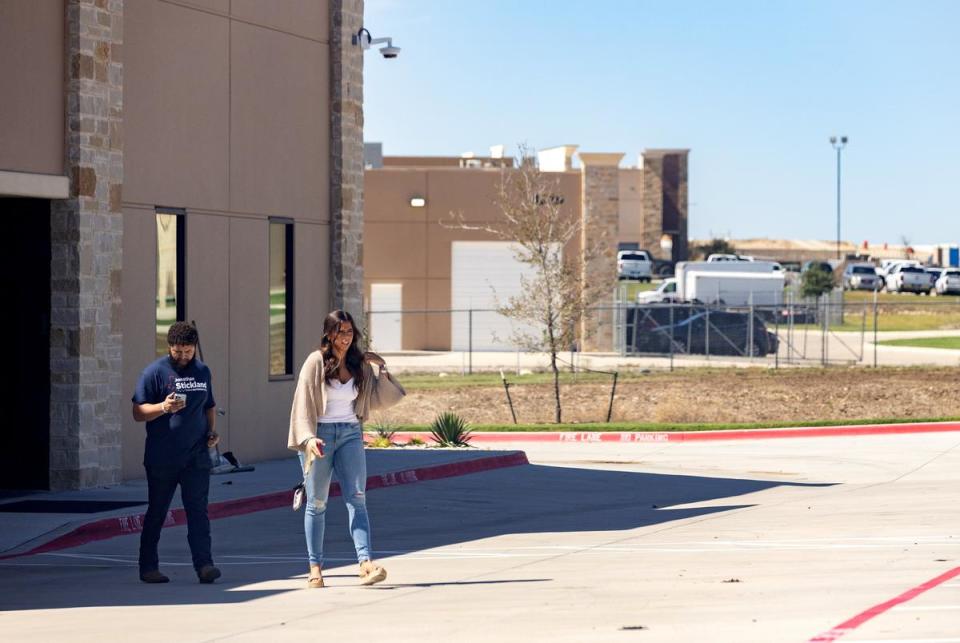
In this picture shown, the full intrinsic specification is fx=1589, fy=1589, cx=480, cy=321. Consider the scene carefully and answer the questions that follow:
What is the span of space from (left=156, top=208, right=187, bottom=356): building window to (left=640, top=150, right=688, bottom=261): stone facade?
88.3 metres

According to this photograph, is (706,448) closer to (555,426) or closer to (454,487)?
(555,426)

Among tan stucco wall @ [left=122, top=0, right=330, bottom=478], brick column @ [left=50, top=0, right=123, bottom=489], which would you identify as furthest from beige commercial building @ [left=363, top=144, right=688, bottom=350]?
brick column @ [left=50, top=0, right=123, bottom=489]

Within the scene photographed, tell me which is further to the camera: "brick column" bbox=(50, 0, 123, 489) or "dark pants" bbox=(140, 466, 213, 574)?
"brick column" bbox=(50, 0, 123, 489)

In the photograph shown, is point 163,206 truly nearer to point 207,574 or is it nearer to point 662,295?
point 207,574

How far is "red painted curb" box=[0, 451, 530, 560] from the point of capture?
14.4m

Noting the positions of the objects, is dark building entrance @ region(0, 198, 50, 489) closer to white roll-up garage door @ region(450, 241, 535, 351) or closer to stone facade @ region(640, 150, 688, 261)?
white roll-up garage door @ region(450, 241, 535, 351)

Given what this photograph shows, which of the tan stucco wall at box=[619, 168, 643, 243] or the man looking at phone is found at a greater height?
the tan stucco wall at box=[619, 168, 643, 243]

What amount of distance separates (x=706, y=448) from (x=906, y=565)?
47.2 ft

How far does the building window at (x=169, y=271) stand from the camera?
757 inches

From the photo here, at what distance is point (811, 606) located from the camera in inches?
382

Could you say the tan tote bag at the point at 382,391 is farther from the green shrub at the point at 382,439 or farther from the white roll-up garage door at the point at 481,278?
the white roll-up garage door at the point at 481,278

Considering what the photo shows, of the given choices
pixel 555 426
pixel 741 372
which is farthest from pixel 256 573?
pixel 741 372

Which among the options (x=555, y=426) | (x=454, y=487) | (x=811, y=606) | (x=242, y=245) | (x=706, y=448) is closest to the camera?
(x=811, y=606)

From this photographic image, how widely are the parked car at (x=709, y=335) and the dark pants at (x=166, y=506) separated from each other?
129ft
